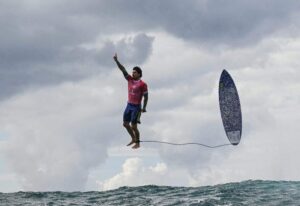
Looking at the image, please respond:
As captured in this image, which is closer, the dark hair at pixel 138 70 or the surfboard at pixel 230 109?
the dark hair at pixel 138 70

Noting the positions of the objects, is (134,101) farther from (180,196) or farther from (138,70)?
(180,196)

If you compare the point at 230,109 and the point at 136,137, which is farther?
the point at 230,109

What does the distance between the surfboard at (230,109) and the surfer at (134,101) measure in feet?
23.9

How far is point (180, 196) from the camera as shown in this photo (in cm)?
2389

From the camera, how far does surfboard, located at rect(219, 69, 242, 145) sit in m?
27.8

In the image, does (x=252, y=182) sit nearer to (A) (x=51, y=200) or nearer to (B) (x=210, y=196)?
(B) (x=210, y=196)

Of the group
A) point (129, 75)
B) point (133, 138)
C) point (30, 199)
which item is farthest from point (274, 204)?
point (30, 199)

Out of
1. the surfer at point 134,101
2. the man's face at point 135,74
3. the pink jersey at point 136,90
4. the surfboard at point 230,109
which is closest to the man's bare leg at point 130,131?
the surfer at point 134,101

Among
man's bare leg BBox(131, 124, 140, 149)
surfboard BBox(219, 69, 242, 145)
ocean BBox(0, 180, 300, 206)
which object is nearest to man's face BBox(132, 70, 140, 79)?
man's bare leg BBox(131, 124, 140, 149)

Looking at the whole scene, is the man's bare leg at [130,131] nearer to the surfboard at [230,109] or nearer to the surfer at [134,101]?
the surfer at [134,101]

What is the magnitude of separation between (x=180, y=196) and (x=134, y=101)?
206 inches

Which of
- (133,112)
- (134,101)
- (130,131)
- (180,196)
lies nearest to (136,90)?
(134,101)

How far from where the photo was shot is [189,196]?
23.7 metres

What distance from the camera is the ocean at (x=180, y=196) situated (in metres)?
21.7
